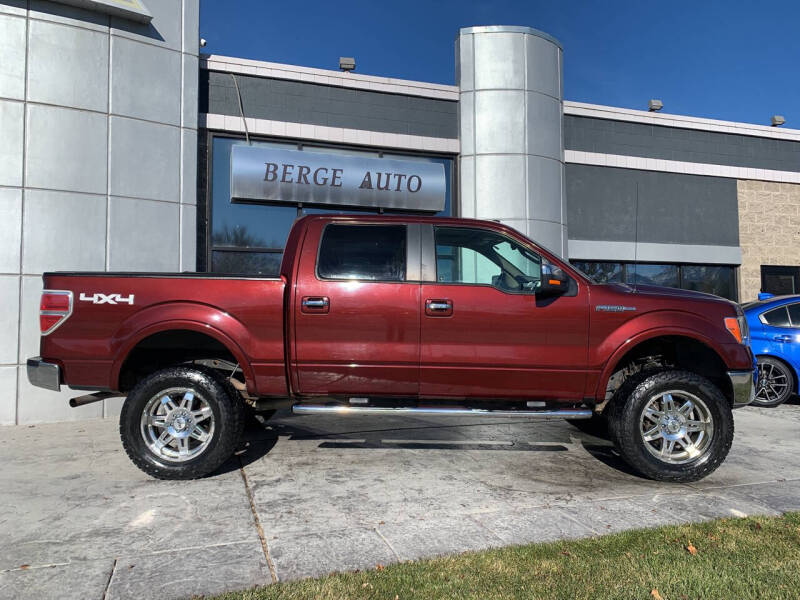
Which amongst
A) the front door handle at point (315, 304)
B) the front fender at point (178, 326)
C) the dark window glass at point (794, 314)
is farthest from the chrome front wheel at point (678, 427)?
the dark window glass at point (794, 314)

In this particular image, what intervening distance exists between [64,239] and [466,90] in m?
7.04

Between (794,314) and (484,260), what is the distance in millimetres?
5966

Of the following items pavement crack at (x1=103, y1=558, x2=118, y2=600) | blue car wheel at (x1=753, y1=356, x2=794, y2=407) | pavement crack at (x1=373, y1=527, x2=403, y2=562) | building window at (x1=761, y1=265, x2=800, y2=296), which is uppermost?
building window at (x1=761, y1=265, x2=800, y2=296)

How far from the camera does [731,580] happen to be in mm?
2848

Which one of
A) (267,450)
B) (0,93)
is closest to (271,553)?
(267,450)

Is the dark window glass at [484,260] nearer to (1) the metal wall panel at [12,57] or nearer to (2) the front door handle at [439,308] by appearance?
(2) the front door handle at [439,308]

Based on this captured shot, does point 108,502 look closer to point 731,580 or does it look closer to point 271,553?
point 271,553

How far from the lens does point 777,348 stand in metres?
7.93

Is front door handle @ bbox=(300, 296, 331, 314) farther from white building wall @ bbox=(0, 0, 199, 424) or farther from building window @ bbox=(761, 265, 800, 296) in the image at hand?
building window @ bbox=(761, 265, 800, 296)

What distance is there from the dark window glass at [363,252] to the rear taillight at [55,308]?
2009 mm

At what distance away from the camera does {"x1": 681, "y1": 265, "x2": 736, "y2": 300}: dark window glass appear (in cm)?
1168

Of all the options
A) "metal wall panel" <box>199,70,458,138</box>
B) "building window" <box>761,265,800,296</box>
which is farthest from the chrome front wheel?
"building window" <box>761,265,800,296</box>

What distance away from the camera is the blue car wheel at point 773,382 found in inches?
312

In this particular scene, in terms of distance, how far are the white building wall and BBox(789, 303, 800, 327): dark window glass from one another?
347 inches
